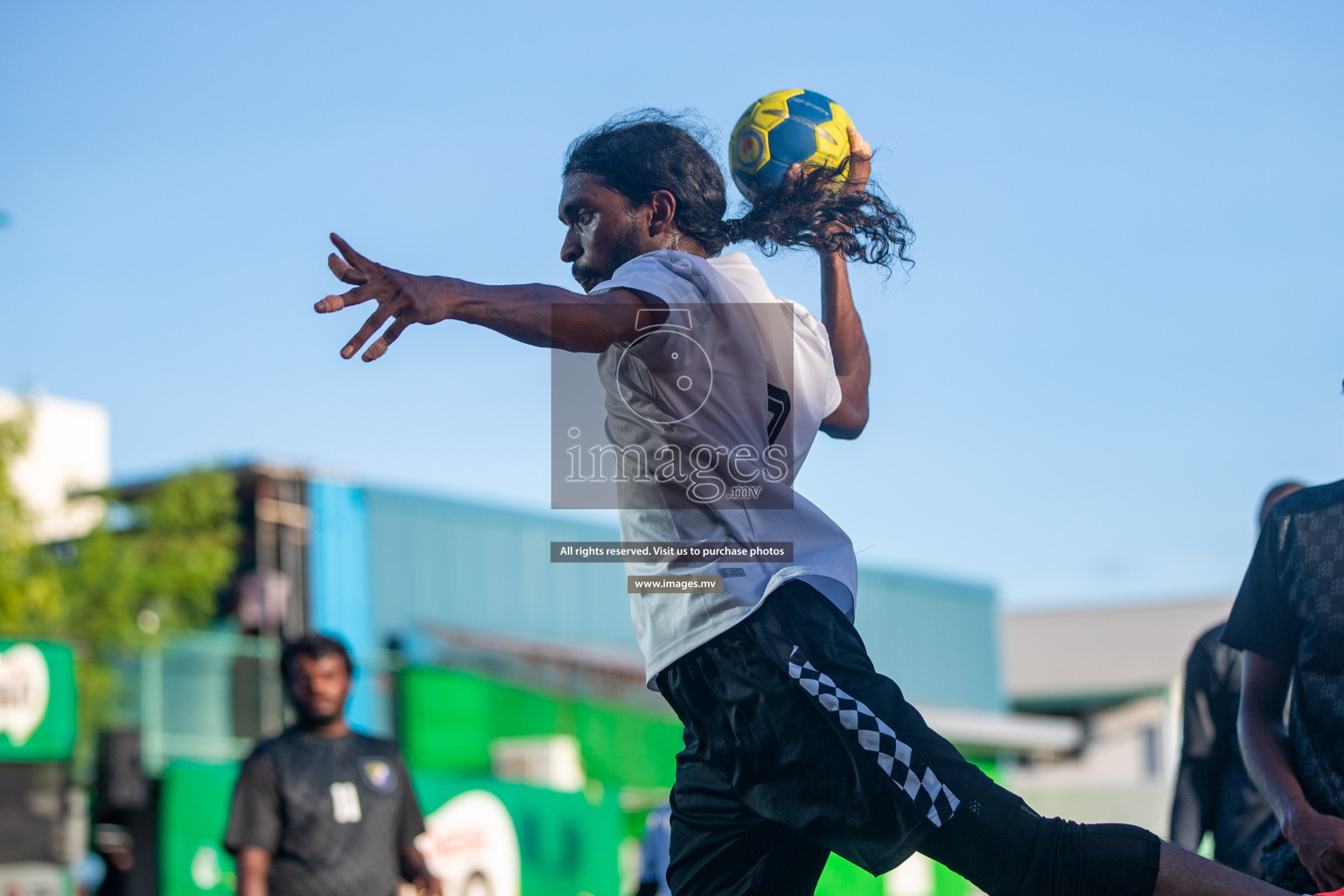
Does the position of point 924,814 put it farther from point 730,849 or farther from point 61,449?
point 61,449

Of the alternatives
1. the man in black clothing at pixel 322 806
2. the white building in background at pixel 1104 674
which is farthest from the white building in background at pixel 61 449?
the man in black clothing at pixel 322 806

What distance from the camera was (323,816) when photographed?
17.7 feet

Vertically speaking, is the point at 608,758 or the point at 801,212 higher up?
the point at 801,212

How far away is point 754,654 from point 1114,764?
118 feet

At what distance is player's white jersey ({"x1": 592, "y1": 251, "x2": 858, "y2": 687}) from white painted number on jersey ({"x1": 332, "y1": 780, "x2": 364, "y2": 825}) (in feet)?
9.57

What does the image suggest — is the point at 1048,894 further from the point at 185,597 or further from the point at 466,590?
the point at 466,590

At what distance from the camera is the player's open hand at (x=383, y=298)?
2.32m

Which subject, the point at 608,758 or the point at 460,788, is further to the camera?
the point at 608,758

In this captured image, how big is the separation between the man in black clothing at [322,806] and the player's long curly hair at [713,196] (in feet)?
10.3

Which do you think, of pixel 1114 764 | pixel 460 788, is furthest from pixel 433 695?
pixel 1114 764

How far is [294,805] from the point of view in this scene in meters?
5.38

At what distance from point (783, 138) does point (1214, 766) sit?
2844 millimetres

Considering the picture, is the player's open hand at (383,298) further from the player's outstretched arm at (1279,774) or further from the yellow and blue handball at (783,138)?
the player's outstretched arm at (1279,774)

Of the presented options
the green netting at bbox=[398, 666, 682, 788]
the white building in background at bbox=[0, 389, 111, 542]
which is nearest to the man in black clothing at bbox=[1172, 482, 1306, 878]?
the green netting at bbox=[398, 666, 682, 788]
